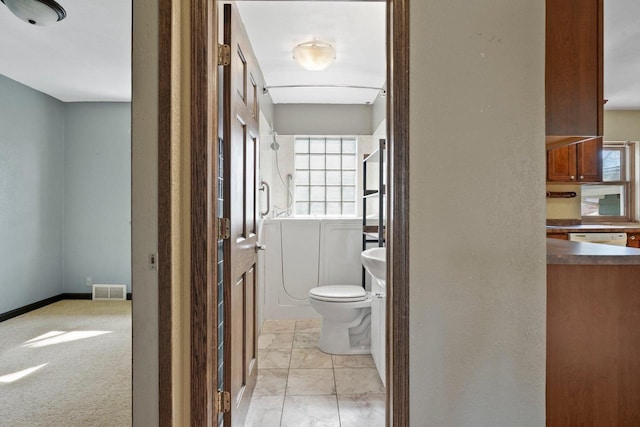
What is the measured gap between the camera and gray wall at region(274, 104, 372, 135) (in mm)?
4332

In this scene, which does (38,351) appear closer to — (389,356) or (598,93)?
(389,356)

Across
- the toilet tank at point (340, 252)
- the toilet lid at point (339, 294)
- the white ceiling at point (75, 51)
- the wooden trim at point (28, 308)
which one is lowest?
the wooden trim at point (28, 308)

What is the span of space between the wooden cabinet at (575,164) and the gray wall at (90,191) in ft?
16.9

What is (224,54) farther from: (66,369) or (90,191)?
(90,191)

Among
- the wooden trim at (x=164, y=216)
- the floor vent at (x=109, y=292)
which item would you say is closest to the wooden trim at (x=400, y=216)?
the wooden trim at (x=164, y=216)

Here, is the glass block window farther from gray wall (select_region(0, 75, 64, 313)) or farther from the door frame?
the door frame

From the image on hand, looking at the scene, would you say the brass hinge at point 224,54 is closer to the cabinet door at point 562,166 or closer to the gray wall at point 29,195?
the gray wall at point 29,195

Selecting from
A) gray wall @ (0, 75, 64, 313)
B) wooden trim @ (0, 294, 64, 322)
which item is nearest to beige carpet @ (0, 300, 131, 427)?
wooden trim @ (0, 294, 64, 322)

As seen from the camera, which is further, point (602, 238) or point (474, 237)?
point (602, 238)

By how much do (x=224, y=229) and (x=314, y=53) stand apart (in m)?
1.75

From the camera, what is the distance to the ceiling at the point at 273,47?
2438 millimetres

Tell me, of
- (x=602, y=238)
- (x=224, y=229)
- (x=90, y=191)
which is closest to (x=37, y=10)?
(x=224, y=229)

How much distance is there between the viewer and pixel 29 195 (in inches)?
157

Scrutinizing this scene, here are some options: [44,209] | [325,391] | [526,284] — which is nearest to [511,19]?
[526,284]
